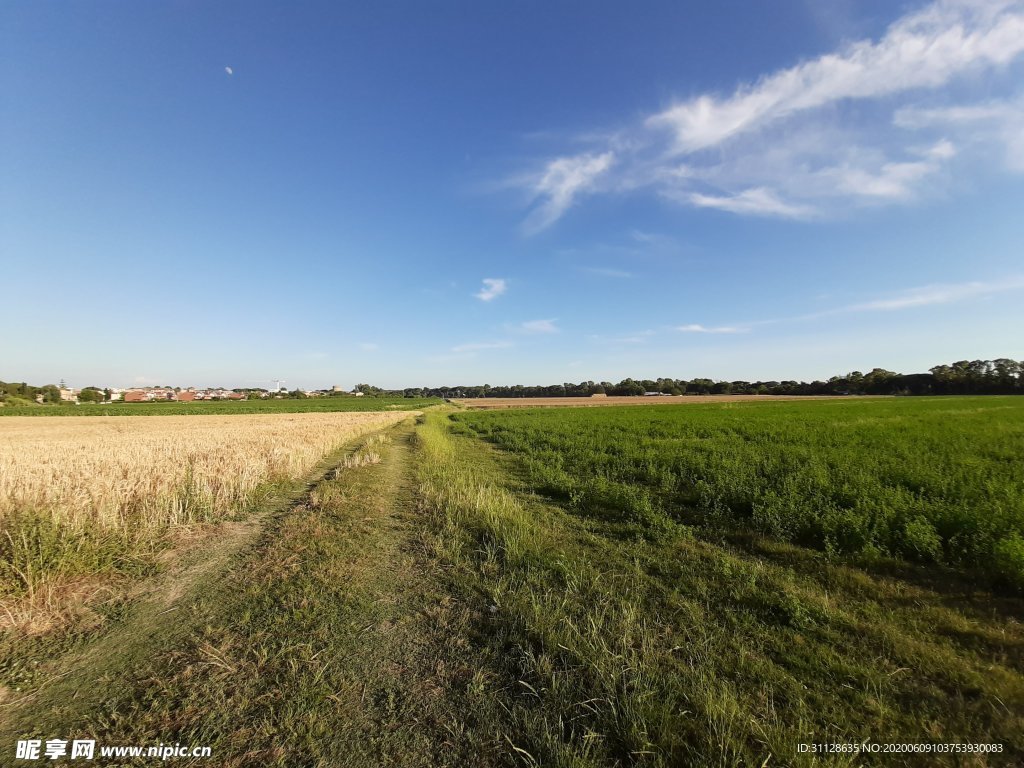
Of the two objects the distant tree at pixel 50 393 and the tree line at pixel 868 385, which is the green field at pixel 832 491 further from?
the distant tree at pixel 50 393

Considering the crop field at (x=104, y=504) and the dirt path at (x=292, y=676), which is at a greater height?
the crop field at (x=104, y=504)

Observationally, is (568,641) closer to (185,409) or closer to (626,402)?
(626,402)

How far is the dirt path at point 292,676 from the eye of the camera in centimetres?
300

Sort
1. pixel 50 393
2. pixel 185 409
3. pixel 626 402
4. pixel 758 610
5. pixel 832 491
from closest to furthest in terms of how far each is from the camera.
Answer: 1. pixel 758 610
2. pixel 832 491
3. pixel 185 409
4. pixel 626 402
5. pixel 50 393

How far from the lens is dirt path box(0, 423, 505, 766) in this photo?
3002 millimetres

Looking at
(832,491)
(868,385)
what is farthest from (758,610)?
(868,385)

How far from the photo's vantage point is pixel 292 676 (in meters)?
3.67

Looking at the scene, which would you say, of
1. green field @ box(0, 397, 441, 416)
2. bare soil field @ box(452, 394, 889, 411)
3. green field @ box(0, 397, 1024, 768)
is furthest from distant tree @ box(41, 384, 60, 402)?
green field @ box(0, 397, 1024, 768)

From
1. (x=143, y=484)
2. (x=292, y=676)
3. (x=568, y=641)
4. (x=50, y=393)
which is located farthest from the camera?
(x=50, y=393)

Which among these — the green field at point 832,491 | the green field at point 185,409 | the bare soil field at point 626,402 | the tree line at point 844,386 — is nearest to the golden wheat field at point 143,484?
the green field at point 832,491

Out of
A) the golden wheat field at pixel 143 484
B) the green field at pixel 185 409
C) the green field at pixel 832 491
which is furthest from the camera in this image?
the green field at pixel 185 409

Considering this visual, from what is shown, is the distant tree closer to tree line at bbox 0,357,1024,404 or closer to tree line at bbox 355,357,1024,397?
tree line at bbox 0,357,1024,404

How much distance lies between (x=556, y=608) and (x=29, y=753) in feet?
15.1

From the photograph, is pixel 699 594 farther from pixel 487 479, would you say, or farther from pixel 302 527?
pixel 487 479
